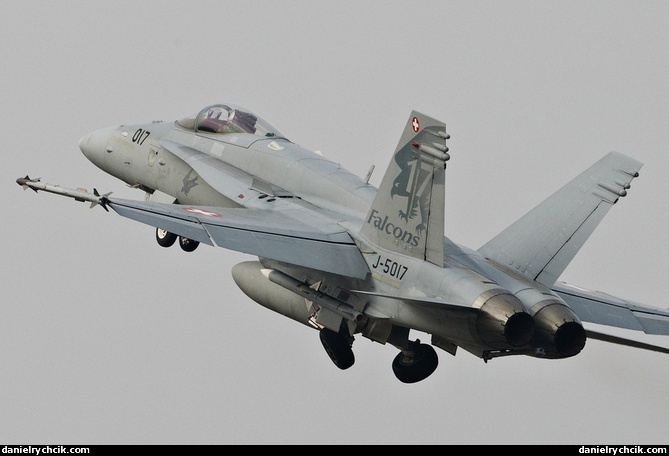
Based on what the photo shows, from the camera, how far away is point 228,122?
30.6 m

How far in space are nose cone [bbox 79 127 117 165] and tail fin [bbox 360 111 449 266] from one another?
8.00 metres

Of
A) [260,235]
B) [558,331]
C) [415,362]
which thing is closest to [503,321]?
[558,331]

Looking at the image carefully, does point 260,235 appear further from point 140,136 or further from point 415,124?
point 140,136

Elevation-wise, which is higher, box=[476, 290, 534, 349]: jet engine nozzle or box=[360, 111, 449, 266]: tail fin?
box=[360, 111, 449, 266]: tail fin

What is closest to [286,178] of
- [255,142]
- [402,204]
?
[255,142]

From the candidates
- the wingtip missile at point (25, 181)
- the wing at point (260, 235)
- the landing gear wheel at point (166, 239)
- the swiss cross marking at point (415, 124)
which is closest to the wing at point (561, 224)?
the wing at point (260, 235)

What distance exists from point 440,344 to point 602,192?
3.51 metres

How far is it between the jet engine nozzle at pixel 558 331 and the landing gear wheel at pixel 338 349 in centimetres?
400

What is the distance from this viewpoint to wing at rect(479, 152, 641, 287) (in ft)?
83.6

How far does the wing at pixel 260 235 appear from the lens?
83.3ft

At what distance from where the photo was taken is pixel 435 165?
79.3 feet

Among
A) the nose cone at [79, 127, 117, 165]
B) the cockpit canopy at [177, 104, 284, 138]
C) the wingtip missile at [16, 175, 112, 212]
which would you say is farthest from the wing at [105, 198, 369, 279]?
the nose cone at [79, 127, 117, 165]

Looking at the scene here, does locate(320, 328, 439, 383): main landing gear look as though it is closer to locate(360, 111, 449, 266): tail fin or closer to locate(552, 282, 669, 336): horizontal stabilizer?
locate(360, 111, 449, 266): tail fin

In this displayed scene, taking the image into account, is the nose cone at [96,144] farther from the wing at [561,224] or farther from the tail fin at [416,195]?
the wing at [561,224]
